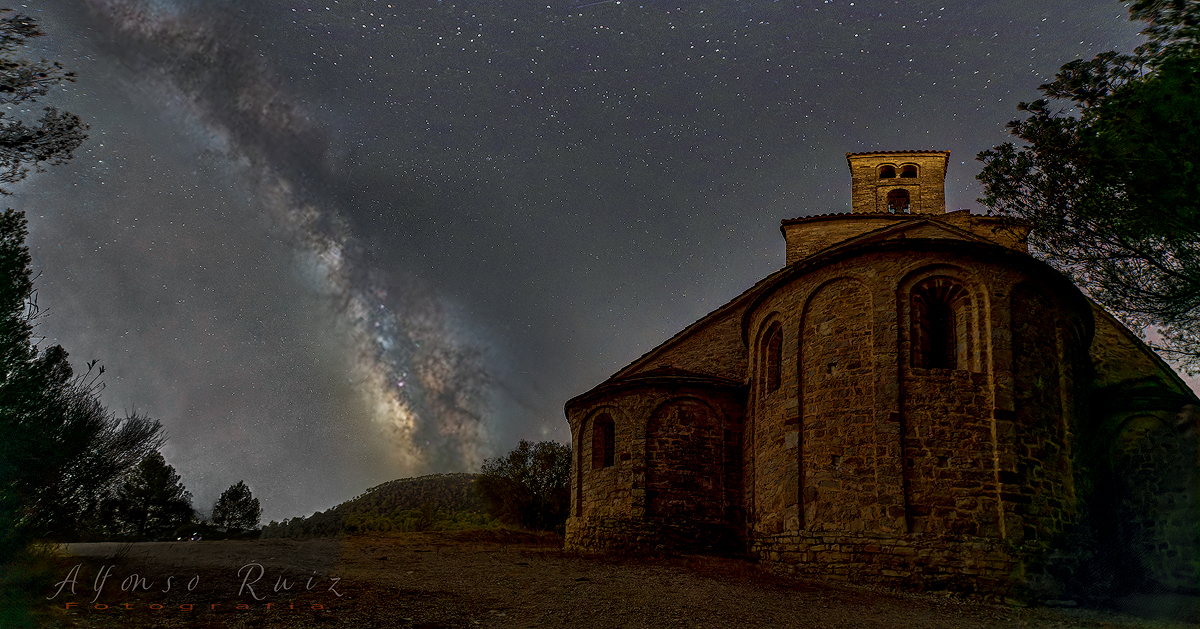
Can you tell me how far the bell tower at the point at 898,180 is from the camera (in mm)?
25375

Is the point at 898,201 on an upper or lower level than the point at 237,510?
upper

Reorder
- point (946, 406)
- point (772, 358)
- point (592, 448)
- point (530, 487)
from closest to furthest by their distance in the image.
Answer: point (946, 406) < point (772, 358) < point (592, 448) < point (530, 487)

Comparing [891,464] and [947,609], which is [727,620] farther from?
[891,464]

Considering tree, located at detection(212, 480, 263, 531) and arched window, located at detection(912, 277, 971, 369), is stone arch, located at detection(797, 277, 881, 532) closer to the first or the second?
arched window, located at detection(912, 277, 971, 369)

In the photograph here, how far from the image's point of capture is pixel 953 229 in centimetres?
1855

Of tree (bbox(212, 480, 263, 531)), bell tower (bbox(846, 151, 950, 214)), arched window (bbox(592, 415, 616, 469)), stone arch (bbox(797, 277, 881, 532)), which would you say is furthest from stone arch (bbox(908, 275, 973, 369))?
tree (bbox(212, 480, 263, 531))

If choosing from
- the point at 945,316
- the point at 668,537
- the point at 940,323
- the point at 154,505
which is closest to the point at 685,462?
the point at 668,537

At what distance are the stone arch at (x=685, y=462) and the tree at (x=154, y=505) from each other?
43.2 feet

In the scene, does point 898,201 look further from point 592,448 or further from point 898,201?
point 592,448

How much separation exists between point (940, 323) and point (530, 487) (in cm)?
2135

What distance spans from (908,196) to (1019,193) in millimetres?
14793

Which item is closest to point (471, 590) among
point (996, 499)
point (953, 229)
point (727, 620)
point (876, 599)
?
point (727, 620)

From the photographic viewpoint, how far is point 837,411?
13055mm

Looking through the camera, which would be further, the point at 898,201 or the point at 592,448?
the point at 898,201
